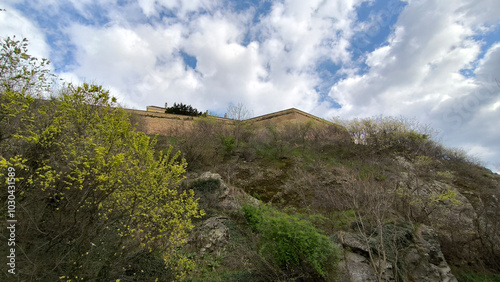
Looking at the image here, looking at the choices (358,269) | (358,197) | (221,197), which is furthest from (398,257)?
(221,197)

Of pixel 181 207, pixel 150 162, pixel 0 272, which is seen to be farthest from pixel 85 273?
pixel 150 162

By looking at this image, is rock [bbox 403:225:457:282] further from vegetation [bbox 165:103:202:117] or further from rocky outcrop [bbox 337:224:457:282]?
vegetation [bbox 165:103:202:117]

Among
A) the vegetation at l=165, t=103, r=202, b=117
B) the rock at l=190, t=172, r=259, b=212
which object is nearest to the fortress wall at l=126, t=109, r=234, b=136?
the vegetation at l=165, t=103, r=202, b=117

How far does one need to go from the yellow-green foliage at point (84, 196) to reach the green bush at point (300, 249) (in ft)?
6.55

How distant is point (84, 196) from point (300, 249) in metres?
3.77

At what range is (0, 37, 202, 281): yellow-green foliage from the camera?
262 cm

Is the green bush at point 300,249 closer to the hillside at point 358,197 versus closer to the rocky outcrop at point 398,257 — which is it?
the hillside at point 358,197

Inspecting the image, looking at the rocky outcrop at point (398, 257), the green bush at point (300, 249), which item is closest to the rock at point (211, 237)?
the green bush at point (300, 249)

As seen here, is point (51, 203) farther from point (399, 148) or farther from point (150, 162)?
point (399, 148)

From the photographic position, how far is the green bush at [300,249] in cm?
425

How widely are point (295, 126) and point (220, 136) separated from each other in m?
6.43

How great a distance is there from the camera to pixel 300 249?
4.30 metres

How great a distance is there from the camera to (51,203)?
3031mm

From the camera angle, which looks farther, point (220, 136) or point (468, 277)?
point (220, 136)
